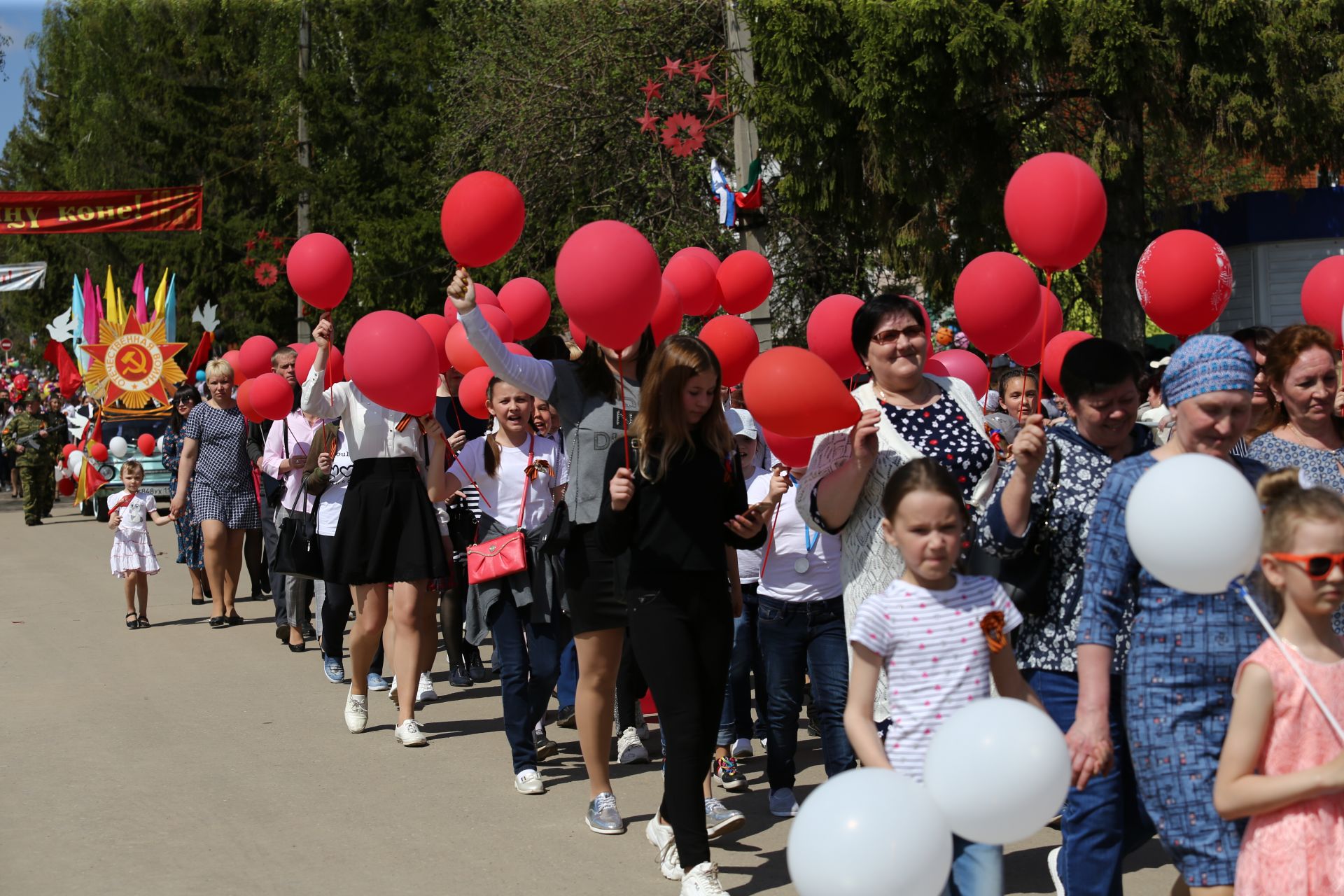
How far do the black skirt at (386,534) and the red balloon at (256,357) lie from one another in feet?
9.16

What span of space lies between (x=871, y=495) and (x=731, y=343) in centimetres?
237

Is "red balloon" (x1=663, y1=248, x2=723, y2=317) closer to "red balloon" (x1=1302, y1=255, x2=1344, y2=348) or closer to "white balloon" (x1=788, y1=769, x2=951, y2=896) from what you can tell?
"red balloon" (x1=1302, y1=255, x2=1344, y2=348)

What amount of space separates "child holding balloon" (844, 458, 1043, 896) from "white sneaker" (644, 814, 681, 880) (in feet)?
6.00

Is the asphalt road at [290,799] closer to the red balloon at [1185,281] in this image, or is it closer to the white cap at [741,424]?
the white cap at [741,424]

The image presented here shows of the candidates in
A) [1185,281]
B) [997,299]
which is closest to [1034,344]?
[1185,281]

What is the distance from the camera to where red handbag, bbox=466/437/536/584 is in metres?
7.17

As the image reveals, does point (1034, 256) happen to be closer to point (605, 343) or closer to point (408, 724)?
point (605, 343)

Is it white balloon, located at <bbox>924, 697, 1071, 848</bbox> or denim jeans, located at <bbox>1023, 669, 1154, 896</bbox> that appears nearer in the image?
white balloon, located at <bbox>924, 697, 1071, 848</bbox>

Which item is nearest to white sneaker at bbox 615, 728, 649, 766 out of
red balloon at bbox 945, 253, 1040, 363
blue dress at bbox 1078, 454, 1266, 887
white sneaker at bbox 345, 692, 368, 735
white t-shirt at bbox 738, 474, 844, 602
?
white sneaker at bbox 345, 692, 368, 735

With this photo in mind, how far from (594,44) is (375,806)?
14078 mm

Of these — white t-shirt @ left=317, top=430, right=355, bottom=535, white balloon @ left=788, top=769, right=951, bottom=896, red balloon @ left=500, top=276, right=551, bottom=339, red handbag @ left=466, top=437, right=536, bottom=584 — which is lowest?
white balloon @ left=788, top=769, right=951, bottom=896

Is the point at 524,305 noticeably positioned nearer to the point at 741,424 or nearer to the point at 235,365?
the point at 741,424

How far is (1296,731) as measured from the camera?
131 inches

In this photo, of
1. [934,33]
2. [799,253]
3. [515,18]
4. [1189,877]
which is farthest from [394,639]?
[515,18]
